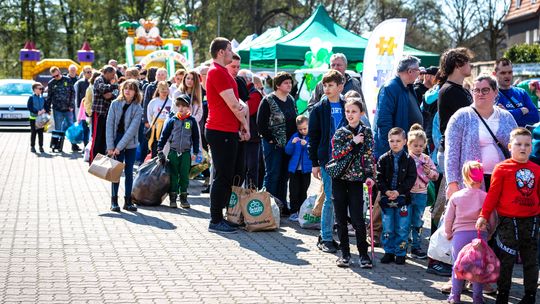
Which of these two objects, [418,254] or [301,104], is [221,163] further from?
[301,104]

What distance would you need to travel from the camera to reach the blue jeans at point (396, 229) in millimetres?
7934

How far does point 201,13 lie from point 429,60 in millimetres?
32500

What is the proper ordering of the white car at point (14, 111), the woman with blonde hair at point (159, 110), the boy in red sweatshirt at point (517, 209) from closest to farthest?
the boy in red sweatshirt at point (517, 209)
the woman with blonde hair at point (159, 110)
the white car at point (14, 111)

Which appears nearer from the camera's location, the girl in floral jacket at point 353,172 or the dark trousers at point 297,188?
the girl in floral jacket at point 353,172

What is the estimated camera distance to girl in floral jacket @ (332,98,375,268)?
7.62 metres

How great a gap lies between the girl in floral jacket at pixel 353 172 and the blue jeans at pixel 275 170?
2916 mm

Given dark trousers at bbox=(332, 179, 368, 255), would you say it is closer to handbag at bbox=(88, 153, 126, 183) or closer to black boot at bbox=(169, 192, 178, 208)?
handbag at bbox=(88, 153, 126, 183)

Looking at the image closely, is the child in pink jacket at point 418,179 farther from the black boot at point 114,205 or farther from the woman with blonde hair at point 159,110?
the woman with blonde hair at point 159,110

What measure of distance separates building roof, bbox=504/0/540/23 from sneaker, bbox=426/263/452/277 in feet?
142

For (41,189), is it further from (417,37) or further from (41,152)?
(417,37)

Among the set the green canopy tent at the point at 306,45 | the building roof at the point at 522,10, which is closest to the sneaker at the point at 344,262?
the green canopy tent at the point at 306,45

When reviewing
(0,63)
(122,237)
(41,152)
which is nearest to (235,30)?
(0,63)

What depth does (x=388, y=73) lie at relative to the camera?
480 inches

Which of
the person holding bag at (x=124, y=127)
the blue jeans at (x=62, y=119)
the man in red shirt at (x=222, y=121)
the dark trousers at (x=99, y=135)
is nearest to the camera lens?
the man in red shirt at (x=222, y=121)
